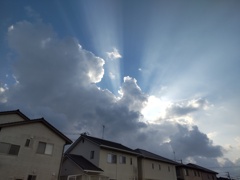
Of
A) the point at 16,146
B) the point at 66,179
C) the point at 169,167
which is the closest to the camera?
the point at 16,146

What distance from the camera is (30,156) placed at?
58.2 ft

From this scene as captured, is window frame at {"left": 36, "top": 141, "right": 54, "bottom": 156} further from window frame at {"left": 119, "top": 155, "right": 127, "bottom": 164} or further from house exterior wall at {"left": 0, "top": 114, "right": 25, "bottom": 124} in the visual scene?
window frame at {"left": 119, "top": 155, "right": 127, "bottom": 164}

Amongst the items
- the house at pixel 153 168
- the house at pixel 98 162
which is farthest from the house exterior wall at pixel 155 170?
the house at pixel 98 162

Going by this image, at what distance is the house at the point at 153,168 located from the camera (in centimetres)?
2906

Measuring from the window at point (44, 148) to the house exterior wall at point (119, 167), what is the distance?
6.97 meters

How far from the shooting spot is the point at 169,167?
34125 mm

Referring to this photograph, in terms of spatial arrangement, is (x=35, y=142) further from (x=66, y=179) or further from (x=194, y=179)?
(x=194, y=179)

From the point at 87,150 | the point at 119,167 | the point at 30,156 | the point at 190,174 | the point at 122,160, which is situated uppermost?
the point at 87,150

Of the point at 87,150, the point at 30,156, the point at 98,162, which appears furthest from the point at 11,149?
the point at 87,150

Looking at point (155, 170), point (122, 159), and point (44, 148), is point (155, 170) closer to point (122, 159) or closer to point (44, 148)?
point (122, 159)

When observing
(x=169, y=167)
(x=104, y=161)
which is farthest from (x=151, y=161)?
(x=104, y=161)

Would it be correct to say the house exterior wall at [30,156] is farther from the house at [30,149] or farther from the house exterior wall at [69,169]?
the house exterior wall at [69,169]

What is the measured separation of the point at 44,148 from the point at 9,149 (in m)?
3.26

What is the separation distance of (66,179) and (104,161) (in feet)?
16.3
